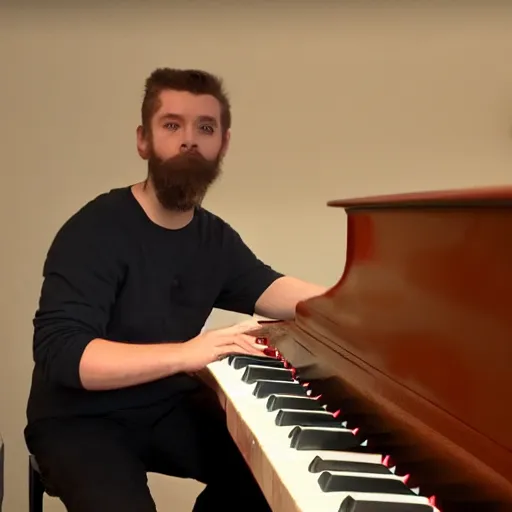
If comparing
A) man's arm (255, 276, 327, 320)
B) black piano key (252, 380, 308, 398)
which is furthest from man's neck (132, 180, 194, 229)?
black piano key (252, 380, 308, 398)

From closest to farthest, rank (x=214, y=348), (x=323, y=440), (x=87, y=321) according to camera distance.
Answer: (x=323, y=440), (x=214, y=348), (x=87, y=321)

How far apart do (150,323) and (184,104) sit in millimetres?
550

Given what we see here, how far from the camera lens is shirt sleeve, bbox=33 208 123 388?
4.96 feet

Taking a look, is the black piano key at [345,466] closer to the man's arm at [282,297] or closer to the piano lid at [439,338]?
the piano lid at [439,338]

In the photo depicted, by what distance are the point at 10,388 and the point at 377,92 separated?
1669 millimetres

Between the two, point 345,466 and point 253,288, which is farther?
point 253,288

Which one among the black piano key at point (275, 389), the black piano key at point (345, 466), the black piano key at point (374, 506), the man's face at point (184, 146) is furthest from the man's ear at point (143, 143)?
the black piano key at point (374, 506)

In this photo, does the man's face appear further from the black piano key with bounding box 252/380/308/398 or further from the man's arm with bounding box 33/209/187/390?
the black piano key with bounding box 252/380/308/398

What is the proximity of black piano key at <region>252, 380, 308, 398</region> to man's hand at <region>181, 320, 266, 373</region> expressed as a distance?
0.20 m

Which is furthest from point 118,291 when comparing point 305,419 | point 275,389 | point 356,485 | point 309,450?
point 356,485

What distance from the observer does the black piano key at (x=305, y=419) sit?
1028 mm

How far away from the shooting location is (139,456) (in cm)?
169

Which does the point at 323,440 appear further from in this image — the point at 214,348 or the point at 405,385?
the point at 214,348

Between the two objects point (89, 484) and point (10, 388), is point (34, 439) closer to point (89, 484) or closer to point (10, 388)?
point (89, 484)
